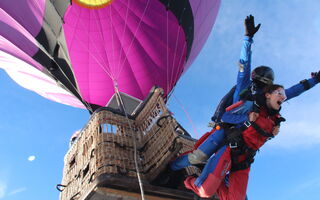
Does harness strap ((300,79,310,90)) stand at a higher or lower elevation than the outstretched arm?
lower

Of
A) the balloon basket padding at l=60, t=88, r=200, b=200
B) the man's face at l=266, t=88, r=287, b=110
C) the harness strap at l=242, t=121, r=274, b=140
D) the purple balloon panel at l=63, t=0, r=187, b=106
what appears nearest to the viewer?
the harness strap at l=242, t=121, r=274, b=140

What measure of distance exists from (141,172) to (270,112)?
1.28 m

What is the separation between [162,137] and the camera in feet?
11.3

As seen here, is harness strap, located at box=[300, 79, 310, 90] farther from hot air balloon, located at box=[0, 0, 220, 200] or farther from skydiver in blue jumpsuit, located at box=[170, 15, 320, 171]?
hot air balloon, located at box=[0, 0, 220, 200]

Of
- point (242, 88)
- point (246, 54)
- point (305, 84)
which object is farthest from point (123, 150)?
point (305, 84)

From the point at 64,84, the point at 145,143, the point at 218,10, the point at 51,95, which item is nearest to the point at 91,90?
the point at 64,84

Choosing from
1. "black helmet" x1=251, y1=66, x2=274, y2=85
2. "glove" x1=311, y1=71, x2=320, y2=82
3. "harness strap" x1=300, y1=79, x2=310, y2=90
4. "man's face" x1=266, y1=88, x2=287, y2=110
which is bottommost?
"man's face" x1=266, y1=88, x2=287, y2=110

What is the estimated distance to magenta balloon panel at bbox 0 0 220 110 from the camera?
19.1ft

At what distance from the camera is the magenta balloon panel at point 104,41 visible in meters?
5.83

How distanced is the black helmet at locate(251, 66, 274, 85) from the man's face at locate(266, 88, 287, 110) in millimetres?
196

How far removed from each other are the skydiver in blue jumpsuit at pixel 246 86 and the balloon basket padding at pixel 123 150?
183 mm

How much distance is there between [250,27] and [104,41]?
345cm

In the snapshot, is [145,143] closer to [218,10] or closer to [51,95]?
[218,10]

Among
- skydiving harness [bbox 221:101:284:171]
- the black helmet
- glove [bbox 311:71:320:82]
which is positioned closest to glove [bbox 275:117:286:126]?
skydiving harness [bbox 221:101:284:171]
